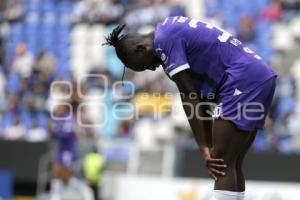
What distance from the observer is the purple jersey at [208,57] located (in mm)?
5609

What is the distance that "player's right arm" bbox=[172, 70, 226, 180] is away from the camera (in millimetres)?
5523

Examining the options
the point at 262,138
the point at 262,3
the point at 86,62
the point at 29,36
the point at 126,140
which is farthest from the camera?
the point at 29,36

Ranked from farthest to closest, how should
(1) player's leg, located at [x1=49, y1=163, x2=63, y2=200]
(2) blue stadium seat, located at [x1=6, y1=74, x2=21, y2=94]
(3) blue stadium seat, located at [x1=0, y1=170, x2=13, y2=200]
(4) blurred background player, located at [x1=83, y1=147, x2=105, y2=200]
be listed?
(2) blue stadium seat, located at [x1=6, y1=74, x2=21, y2=94] < (3) blue stadium seat, located at [x1=0, y1=170, x2=13, y2=200] < (4) blurred background player, located at [x1=83, y1=147, x2=105, y2=200] < (1) player's leg, located at [x1=49, y1=163, x2=63, y2=200]

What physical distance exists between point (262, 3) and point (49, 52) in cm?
601

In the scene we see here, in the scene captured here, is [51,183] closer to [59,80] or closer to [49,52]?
[59,80]

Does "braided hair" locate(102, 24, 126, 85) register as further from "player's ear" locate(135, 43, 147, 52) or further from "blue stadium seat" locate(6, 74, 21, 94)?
"blue stadium seat" locate(6, 74, 21, 94)

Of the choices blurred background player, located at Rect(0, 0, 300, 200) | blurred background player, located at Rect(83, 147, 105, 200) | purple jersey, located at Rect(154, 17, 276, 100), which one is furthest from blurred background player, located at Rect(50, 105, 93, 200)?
purple jersey, located at Rect(154, 17, 276, 100)

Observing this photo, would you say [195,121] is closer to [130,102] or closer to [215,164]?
[215,164]

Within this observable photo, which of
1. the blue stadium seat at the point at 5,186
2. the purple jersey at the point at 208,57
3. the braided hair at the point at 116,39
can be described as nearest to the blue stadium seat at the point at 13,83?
the blue stadium seat at the point at 5,186

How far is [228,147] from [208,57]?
0.68 meters

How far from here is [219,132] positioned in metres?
5.60

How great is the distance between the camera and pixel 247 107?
5582mm

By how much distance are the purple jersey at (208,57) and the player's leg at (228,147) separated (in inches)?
10.8

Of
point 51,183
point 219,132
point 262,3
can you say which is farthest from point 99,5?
point 219,132
